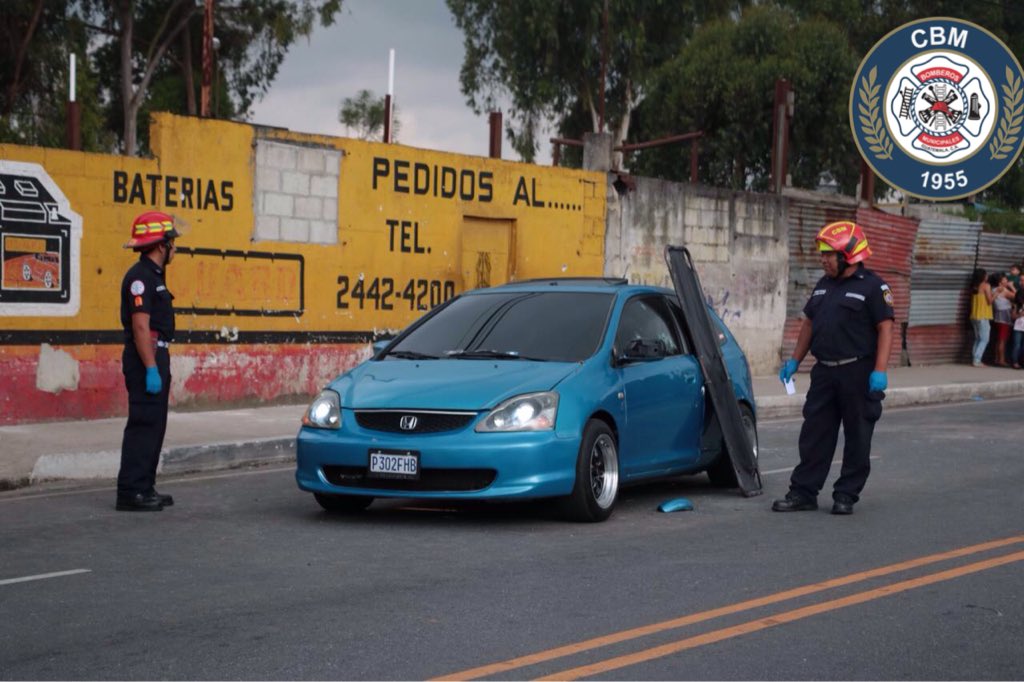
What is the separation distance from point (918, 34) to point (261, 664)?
82.7 ft

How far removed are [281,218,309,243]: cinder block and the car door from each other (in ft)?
22.1

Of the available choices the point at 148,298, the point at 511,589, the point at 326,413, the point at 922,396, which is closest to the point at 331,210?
the point at 148,298

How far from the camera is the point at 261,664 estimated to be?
561 cm

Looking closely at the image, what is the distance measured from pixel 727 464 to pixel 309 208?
7316mm

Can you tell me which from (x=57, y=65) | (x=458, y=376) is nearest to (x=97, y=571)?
(x=458, y=376)

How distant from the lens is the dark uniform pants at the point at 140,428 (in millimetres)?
9766

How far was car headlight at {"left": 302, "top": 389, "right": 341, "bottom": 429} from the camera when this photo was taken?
9.13 m

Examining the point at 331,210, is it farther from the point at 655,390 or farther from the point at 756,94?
the point at 756,94

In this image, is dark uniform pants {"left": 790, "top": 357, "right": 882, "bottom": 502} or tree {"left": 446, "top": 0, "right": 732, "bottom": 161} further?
tree {"left": 446, "top": 0, "right": 732, "bottom": 161}

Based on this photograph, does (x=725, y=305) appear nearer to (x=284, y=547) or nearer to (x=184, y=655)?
(x=284, y=547)

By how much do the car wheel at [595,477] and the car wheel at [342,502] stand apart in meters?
1.38

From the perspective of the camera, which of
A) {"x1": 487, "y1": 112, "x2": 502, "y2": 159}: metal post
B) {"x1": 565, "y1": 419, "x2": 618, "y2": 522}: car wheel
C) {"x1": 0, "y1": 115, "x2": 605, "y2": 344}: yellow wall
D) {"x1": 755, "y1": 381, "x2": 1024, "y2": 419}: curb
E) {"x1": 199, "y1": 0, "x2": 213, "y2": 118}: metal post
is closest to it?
{"x1": 565, "y1": 419, "x2": 618, "y2": 522}: car wheel

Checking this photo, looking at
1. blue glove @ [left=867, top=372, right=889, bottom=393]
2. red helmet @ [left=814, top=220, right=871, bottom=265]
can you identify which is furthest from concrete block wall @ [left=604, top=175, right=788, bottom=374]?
blue glove @ [left=867, top=372, right=889, bottom=393]

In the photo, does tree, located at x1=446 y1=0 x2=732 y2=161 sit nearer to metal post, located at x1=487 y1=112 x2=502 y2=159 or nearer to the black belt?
metal post, located at x1=487 y1=112 x2=502 y2=159
